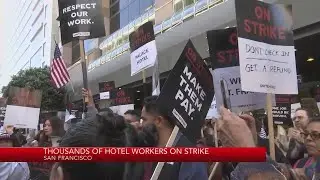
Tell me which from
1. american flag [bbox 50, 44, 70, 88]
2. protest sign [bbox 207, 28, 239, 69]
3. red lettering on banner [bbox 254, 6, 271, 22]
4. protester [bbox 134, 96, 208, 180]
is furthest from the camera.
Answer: american flag [bbox 50, 44, 70, 88]

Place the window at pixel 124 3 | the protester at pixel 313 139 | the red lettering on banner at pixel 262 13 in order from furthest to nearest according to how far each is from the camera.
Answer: the window at pixel 124 3
the protester at pixel 313 139
the red lettering on banner at pixel 262 13

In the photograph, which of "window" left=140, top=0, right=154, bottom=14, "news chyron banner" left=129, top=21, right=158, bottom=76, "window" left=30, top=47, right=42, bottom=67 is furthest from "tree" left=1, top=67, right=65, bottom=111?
"news chyron banner" left=129, top=21, right=158, bottom=76

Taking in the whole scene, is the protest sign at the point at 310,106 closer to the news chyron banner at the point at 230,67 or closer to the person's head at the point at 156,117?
the news chyron banner at the point at 230,67

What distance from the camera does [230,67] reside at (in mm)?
3982

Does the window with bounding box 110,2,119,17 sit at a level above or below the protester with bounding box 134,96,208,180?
above

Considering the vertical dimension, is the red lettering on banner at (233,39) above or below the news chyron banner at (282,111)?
above

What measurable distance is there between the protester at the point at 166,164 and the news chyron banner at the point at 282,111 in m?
4.17

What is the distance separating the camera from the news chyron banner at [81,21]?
838 centimetres

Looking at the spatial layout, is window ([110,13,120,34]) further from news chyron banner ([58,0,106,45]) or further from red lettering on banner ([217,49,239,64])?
red lettering on banner ([217,49,239,64])

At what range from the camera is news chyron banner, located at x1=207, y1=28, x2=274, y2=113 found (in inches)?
150

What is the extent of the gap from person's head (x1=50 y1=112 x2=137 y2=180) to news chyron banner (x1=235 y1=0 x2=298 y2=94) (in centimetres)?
197

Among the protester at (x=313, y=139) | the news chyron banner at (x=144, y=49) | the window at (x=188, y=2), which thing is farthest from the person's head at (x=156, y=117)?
the window at (x=188, y=2)

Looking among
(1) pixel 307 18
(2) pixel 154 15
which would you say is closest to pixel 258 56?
(1) pixel 307 18

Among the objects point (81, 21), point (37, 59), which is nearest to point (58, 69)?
point (81, 21)
